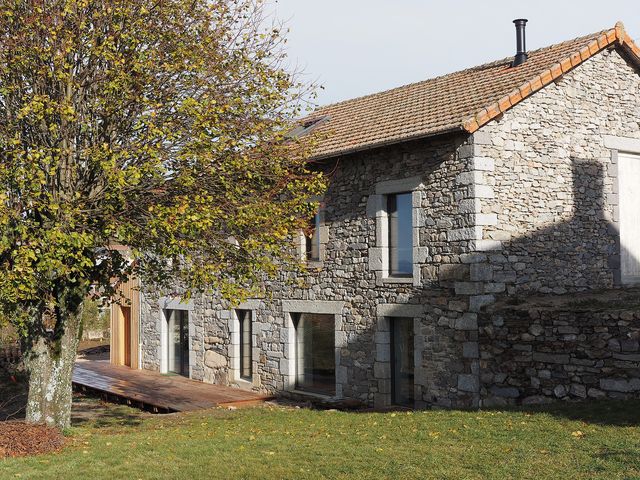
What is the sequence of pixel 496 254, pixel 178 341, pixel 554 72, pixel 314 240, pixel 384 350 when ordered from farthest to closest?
1. pixel 178 341
2. pixel 314 240
3. pixel 384 350
4. pixel 554 72
5. pixel 496 254

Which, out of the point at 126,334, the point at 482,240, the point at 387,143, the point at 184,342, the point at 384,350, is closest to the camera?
the point at 482,240

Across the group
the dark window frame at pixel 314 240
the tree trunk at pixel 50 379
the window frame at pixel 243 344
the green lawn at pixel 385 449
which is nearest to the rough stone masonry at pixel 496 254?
the dark window frame at pixel 314 240

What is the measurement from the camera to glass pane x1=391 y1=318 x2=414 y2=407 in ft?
45.2

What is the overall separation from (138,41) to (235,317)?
366 inches

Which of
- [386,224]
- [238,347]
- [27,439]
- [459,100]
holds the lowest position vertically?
[27,439]

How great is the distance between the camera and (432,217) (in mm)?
13234

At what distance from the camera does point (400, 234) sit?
1413 cm

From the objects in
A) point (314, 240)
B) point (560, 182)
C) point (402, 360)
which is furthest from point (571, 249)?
point (314, 240)

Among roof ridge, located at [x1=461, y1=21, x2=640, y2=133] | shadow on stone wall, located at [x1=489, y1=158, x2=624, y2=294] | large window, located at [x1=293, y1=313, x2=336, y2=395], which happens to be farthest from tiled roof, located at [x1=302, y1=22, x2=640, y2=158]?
large window, located at [x1=293, y1=313, x2=336, y2=395]

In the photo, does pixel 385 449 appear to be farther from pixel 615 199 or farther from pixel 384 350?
pixel 615 199

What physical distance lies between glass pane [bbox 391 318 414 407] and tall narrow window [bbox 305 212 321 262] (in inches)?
105

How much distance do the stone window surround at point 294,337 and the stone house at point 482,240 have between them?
0.13ft

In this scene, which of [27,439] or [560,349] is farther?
[560,349]

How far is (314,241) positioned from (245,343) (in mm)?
3550
